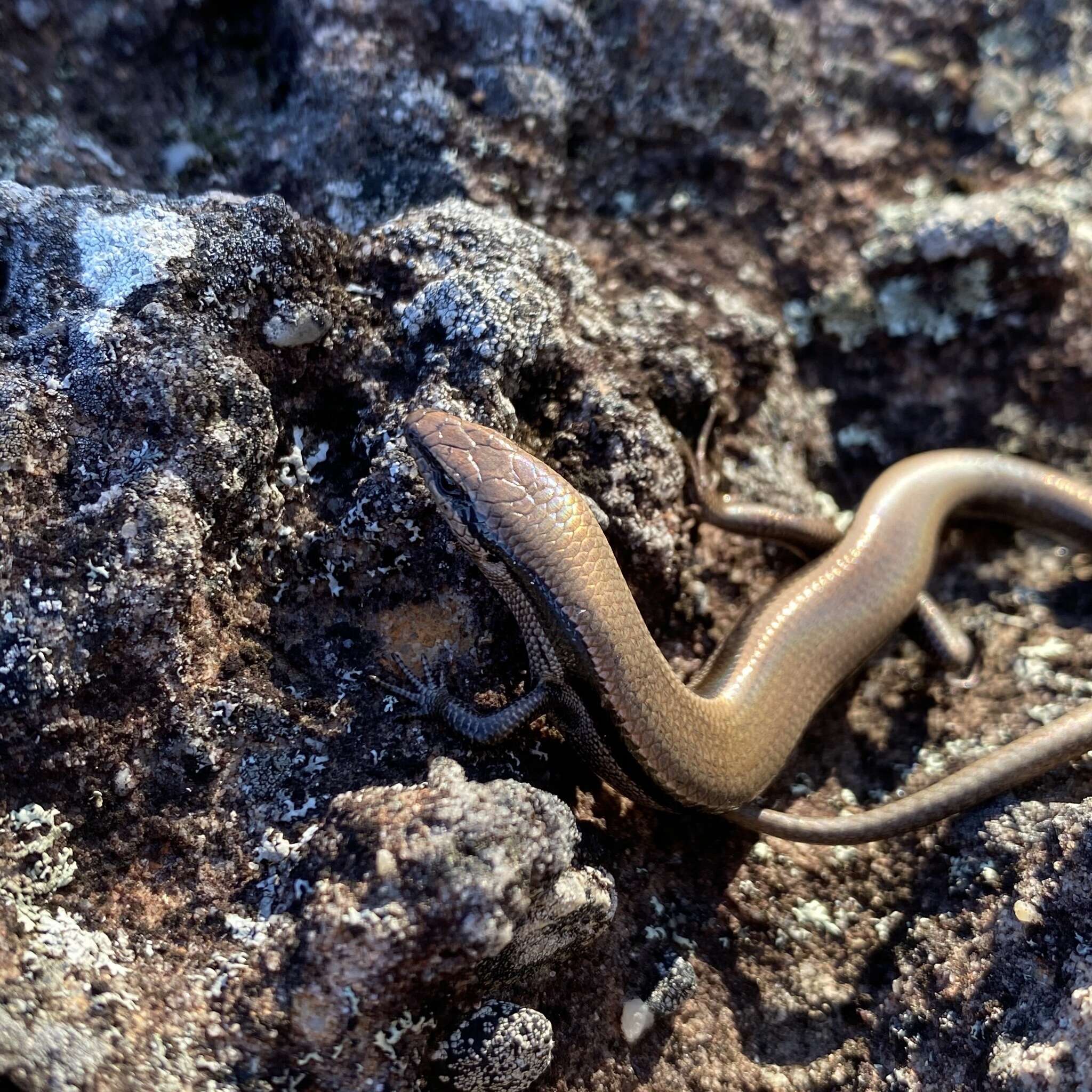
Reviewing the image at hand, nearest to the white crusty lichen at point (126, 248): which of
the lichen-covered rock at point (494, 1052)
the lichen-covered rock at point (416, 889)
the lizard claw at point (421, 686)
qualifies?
the lizard claw at point (421, 686)

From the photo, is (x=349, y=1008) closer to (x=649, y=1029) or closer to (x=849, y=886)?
(x=649, y=1029)

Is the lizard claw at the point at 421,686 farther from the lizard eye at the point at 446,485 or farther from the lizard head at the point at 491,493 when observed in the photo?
the lizard eye at the point at 446,485

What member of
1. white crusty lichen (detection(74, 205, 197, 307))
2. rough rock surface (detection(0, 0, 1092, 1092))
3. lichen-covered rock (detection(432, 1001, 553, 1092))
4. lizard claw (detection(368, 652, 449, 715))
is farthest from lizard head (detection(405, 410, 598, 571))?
lichen-covered rock (detection(432, 1001, 553, 1092))

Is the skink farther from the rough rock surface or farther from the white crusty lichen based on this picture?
the white crusty lichen

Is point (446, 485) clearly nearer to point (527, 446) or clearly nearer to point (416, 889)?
point (527, 446)

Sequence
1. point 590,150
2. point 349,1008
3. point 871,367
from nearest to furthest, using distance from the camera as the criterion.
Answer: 1. point 349,1008
2. point 590,150
3. point 871,367

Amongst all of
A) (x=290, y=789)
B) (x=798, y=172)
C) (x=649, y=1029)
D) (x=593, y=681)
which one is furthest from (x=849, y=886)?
(x=798, y=172)
